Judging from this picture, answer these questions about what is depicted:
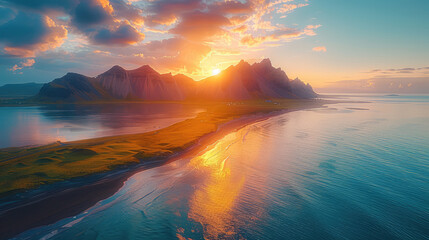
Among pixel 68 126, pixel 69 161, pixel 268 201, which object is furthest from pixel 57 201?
pixel 68 126

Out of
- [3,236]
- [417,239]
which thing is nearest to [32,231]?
[3,236]

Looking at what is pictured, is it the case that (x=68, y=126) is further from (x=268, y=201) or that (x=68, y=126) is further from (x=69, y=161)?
(x=268, y=201)

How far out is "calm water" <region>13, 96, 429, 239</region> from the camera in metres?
14.3

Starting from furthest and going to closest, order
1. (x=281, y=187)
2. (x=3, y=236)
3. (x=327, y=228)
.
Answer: (x=281, y=187) → (x=327, y=228) → (x=3, y=236)

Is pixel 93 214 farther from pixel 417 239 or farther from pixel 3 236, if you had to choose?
pixel 417 239

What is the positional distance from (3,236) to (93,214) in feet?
16.7

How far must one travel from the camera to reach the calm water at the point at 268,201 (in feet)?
46.8

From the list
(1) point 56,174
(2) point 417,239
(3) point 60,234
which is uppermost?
(1) point 56,174

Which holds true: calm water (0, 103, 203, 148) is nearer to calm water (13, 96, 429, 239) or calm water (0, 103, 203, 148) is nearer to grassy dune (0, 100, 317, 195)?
grassy dune (0, 100, 317, 195)

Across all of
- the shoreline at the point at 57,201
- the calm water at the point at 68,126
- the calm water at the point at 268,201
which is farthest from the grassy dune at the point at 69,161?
the calm water at the point at 68,126

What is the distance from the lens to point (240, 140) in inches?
1750

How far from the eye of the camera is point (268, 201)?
59.9 ft

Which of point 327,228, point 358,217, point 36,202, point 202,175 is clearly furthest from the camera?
point 202,175

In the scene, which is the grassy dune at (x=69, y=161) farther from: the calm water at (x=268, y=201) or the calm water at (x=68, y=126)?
the calm water at (x=68, y=126)
